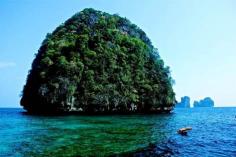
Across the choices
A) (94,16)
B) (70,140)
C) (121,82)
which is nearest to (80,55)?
(121,82)

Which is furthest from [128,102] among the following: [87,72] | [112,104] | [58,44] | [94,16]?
[94,16]

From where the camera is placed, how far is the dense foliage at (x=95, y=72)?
2665 inches

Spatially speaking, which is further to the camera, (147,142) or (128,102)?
(128,102)

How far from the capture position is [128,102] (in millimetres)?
73438

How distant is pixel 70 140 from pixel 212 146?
11867 mm

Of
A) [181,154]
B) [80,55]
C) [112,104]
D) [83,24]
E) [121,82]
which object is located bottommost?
[181,154]

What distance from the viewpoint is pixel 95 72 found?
72812 millimetres

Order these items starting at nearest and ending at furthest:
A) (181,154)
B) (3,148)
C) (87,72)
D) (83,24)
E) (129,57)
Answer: (181,154) → (3,148) → (87,72) → (129,57) → (83,24)

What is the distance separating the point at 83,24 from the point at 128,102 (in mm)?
27486

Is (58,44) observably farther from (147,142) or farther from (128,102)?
(147,142)

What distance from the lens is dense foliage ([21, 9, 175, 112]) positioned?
222ft

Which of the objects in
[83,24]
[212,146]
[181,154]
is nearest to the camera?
[181,154]

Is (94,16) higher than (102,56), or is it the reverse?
(94,16)

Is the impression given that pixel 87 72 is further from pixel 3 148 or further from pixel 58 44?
pixel 3 148
